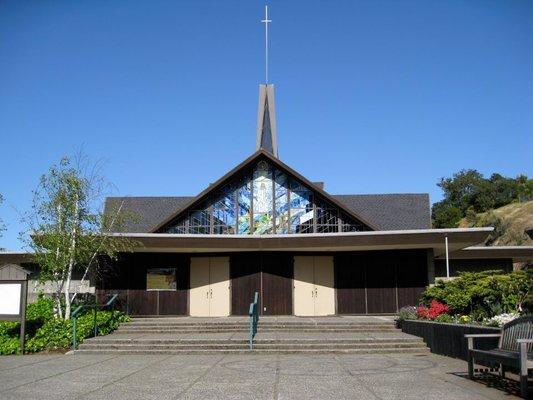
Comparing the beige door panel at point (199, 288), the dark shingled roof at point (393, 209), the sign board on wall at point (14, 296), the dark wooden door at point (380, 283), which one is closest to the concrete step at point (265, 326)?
the sign board on wall at point (14, 296)

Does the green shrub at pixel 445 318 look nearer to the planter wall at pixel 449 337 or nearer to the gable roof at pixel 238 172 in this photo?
the planter wall at pixel 449 337

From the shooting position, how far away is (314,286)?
839 inches

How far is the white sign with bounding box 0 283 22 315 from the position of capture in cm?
1391

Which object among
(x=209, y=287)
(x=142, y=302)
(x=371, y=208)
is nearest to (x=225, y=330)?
(x=209, y=287)

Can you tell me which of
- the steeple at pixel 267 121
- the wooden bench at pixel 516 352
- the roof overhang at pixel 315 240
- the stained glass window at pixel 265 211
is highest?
the steeple at pixel 267 121

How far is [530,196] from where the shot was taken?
76062 mm

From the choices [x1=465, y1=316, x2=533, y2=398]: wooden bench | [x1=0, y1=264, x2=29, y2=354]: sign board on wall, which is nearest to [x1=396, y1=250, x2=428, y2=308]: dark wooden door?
[x1=465, y1=316, x2=533, y2=398]: wooden bench

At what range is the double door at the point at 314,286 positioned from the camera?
2116 centimetres

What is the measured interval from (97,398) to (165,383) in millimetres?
1400

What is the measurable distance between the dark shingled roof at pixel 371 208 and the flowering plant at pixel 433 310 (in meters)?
11.5

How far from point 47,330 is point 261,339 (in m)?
5.32

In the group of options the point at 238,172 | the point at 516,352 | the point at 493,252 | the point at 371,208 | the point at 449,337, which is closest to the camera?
the point at 516,352

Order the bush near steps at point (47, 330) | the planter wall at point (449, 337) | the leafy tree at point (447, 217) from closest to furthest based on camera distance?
the planter wall at point (449, 337)
the bush near steps at point (47, 330)
the leafy tree at point (447, 217)

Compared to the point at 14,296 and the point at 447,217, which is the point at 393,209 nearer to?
the point at 14,296
